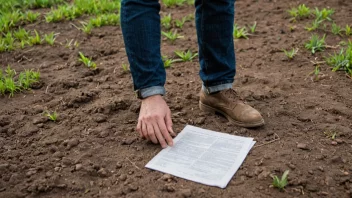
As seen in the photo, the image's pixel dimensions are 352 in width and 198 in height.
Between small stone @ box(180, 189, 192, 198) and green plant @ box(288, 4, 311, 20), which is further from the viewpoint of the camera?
green plant @ box(288, 4, 311, 20)

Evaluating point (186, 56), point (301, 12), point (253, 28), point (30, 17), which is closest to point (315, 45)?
point (253, 28)

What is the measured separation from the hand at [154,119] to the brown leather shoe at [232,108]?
48cm

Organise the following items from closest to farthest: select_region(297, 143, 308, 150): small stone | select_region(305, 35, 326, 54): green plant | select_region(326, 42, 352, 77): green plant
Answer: select_region(297, 143, 308, 150): small stone → select_region(326, 42, 352, 77): green plant → select_region(305, 35, 326, 54): green plant

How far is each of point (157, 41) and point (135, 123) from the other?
607 millimetres

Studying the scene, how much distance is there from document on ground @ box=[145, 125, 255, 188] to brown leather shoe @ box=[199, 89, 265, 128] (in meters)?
0.13

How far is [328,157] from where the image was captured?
2.14 m

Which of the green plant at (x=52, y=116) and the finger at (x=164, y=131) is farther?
the green plant at (x=52, y=116)

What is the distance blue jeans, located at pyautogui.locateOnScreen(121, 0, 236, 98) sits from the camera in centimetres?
203

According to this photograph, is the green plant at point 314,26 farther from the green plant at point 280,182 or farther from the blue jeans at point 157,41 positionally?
the green plant at point 280,182

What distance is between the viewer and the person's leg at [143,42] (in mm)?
2018

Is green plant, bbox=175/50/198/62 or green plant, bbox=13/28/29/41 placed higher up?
green plant, bbox=13/28/29/41

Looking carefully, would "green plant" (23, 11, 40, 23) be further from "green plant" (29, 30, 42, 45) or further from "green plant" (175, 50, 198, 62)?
"green plant" (175, 50, 198, 62)

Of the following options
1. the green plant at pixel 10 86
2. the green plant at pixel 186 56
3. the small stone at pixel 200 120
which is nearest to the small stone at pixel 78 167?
the small stone at pixel 200 120

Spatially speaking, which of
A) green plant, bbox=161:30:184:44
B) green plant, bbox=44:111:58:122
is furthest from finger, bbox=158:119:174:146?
green plant, bbox=161:30:184:44
